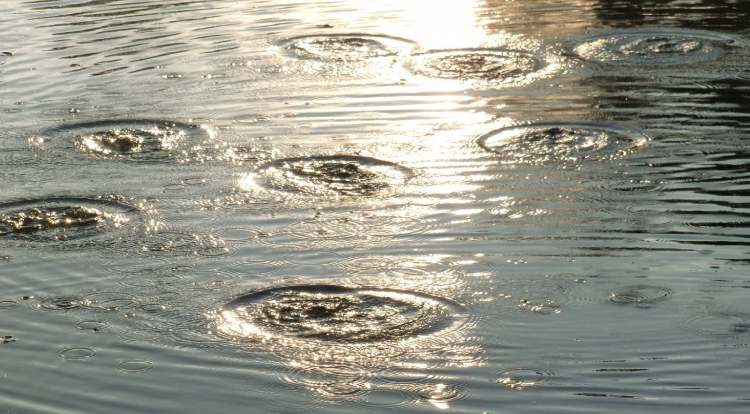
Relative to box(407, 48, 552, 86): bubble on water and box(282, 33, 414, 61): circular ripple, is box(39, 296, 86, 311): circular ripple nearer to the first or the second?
box(407, 48, 552, 86): bubble on water

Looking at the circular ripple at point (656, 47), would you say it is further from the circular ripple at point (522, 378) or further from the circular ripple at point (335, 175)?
the circular ripple at point (522, 378)

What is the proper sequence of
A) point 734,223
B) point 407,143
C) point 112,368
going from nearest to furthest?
1. point 112,368
2. point 734,223
3. point 407,143

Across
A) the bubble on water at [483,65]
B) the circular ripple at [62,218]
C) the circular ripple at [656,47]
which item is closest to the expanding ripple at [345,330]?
the circular ripple at [62,218]

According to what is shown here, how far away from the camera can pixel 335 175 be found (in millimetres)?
9477

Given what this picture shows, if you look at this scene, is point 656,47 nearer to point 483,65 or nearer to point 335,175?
point 483,65

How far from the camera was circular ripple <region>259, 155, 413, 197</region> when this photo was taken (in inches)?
361

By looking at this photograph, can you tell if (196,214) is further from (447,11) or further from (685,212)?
(447,11)

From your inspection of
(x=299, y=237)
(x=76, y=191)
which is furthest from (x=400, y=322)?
(x=76, y=191)

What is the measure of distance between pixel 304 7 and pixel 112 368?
9.86 m

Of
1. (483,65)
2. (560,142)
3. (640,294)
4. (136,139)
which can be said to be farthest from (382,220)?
(483,65)

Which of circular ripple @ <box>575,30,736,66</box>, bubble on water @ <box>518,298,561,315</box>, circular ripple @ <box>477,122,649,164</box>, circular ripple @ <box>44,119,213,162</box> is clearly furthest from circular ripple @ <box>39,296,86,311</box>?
circular ripple @ <box>575,30,736,66</box>

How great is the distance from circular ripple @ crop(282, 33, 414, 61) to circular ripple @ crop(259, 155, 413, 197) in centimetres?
334

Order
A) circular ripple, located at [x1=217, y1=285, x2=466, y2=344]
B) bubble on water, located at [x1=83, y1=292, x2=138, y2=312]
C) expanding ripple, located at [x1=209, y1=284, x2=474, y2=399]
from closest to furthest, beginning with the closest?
expanding ripple, located at [x1=209, y1=284, x2=474, y2=399] < circular ripple, located at [x1=217, y1=285, x2=466, y2=344] < bubble on water, located at [x1=83, y1=292, x2=138, y2=312]

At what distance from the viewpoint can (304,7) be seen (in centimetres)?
1594
